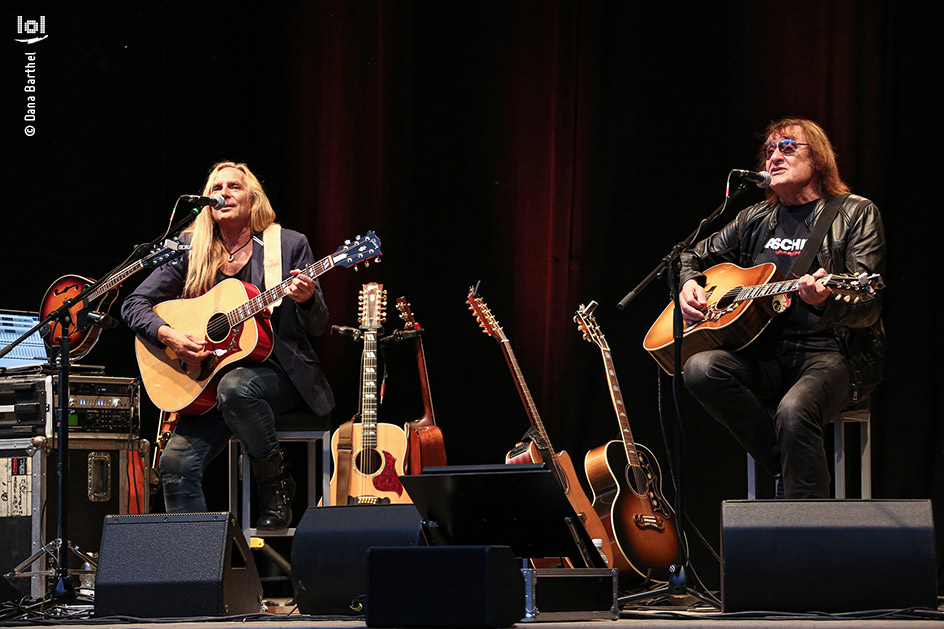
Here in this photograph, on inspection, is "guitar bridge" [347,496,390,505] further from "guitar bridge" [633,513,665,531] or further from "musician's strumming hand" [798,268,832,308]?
"musician's strumming hand" [798,268,832,308]

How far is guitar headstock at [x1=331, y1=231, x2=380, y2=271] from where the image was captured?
4535mm

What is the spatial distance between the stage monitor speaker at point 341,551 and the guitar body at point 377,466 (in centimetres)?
135

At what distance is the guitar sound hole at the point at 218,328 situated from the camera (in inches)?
176

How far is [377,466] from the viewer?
480cm

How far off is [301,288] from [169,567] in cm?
143

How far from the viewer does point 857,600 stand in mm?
2916

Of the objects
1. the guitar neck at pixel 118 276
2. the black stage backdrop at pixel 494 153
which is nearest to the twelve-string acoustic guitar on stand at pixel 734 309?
the black stage backdrop at pixel 494 153

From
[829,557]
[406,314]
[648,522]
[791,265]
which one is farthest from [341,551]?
[791,265]

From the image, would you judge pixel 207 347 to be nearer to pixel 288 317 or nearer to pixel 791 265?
pixel 288 317

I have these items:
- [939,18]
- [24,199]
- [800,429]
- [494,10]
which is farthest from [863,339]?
[24,199]

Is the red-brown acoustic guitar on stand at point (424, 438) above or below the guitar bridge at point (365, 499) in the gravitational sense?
above

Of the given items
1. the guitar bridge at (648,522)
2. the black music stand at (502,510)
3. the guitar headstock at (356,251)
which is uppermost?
the guitar headstock at (356,251)

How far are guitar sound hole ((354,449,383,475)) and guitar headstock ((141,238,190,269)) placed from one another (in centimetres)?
122

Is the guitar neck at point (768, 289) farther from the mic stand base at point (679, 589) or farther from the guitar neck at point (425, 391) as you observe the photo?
the guitar neck at point (425, 391)
